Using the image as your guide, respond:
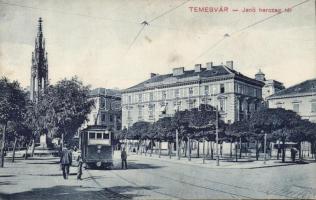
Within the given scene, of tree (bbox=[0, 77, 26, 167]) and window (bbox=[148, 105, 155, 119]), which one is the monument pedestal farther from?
window (bbox=[148, 105, 155, 119])

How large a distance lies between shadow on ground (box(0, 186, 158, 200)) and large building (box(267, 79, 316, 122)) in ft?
128

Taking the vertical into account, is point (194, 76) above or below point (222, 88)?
above

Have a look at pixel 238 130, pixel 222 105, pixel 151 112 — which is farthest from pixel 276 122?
pixel 151 112

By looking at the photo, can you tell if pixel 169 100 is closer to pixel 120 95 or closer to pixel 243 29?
pixel 120 95

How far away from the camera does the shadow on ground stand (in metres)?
12.6

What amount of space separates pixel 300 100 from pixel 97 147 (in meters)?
37.4

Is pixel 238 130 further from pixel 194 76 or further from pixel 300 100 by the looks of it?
pixel 194 76

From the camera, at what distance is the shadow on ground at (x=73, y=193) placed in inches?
496

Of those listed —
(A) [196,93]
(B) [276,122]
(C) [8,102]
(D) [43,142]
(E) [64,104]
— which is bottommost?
(D) [43,142]

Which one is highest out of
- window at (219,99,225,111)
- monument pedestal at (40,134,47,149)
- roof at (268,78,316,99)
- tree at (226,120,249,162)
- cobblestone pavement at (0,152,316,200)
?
roof at (268,78,316,99)

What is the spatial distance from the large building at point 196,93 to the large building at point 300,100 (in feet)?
19.4

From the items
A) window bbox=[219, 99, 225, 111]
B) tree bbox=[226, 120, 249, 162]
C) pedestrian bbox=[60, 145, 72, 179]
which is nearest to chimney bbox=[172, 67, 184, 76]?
window bbox=[219, 99, 225, 111]

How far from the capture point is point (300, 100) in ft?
171

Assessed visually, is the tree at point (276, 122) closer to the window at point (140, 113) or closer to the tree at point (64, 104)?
the tree at point (64, 104)
